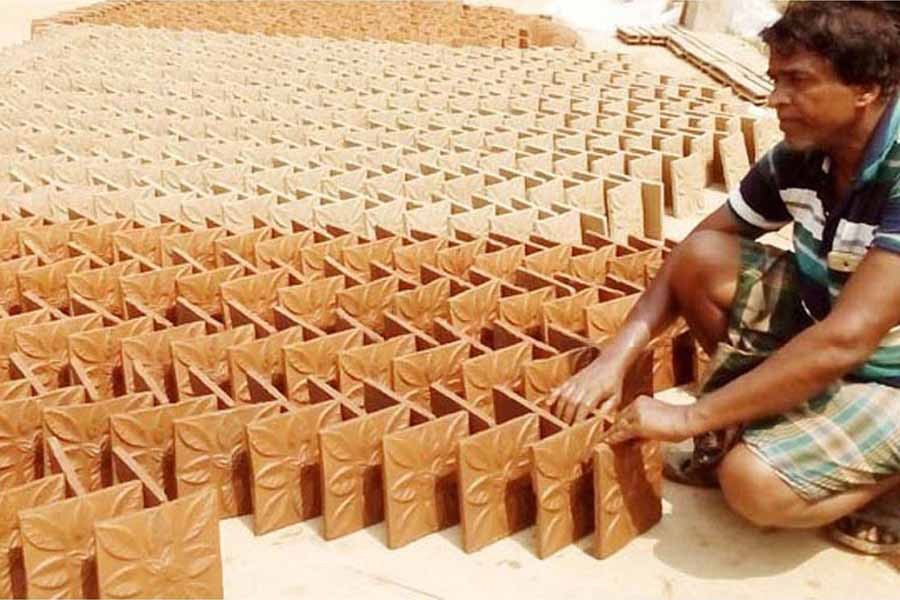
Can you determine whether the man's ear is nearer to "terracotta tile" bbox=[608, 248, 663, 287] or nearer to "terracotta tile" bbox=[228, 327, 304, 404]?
"terracotta tile" bbox=[608, 248, 663, 287]

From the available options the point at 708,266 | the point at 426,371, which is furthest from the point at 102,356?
the point at 708,266

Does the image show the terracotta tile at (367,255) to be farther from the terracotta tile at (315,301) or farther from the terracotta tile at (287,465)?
the terracotta tile at (287,465)

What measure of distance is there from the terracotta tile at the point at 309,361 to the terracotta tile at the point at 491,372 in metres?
0.35

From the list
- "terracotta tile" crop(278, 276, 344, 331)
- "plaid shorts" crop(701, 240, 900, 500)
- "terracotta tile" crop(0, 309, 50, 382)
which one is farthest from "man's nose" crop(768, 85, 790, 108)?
"terracotta tile" crop(0, 309, 50, 382)

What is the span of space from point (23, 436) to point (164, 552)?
0.70 metres

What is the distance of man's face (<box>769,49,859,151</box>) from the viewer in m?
2.12

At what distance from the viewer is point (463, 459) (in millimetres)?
2314

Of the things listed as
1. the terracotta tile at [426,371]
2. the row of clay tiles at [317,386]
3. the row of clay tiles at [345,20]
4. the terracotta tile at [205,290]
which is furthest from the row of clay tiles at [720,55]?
the terracotta tile at [426,371]

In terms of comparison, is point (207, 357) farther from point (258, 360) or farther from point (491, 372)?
point (491, 372)

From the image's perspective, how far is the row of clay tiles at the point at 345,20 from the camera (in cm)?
1059

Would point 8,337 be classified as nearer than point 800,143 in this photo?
No

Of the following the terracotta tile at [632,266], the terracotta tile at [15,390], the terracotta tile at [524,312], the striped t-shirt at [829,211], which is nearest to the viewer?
the striped t-shirt at [829,211]

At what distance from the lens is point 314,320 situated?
10.8ft

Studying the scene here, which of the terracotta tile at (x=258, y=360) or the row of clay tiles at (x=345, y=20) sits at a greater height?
the terracotta tile at (x=258, y=360)
